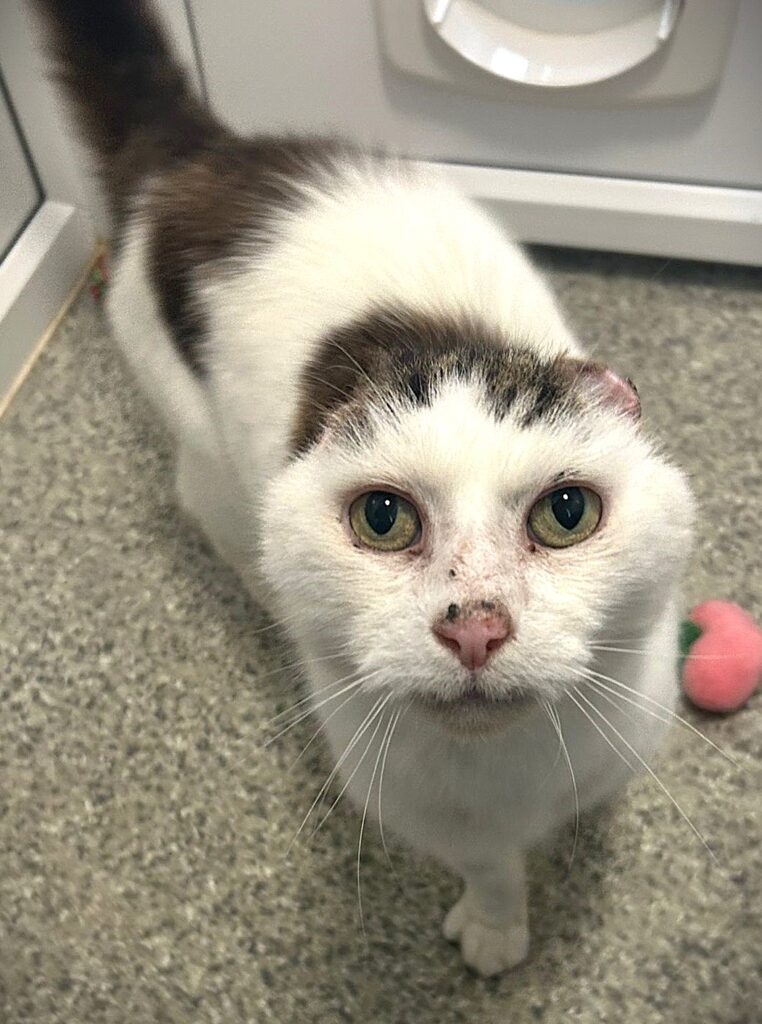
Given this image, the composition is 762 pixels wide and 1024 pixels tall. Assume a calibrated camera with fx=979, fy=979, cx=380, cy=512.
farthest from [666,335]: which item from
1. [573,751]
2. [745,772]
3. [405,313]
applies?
[573,751]

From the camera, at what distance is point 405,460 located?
541 millimetres

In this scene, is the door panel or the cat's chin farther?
the door panel

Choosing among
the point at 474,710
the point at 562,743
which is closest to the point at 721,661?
the point at 562,743

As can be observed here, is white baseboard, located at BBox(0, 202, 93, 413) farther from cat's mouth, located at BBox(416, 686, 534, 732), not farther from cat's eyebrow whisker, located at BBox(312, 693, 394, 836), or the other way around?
cat's mouth, located at BBox(416, 686, 534, 732)

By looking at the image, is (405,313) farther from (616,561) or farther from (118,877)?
(118,877)

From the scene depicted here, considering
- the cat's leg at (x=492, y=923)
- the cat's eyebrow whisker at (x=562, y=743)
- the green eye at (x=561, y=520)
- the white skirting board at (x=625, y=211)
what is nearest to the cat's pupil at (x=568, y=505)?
the green eye at (x=561, y=520)

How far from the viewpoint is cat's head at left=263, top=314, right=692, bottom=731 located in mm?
513

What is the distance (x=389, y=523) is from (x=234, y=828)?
612mm

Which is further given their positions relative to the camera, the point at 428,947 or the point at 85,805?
the point at 85,805

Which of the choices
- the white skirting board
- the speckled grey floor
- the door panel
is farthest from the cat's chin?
the door panel

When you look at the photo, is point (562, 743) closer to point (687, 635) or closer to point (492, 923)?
point (492, 923)

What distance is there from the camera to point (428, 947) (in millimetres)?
959

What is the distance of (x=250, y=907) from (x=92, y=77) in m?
0.84

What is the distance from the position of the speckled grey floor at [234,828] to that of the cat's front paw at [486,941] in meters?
0.02
